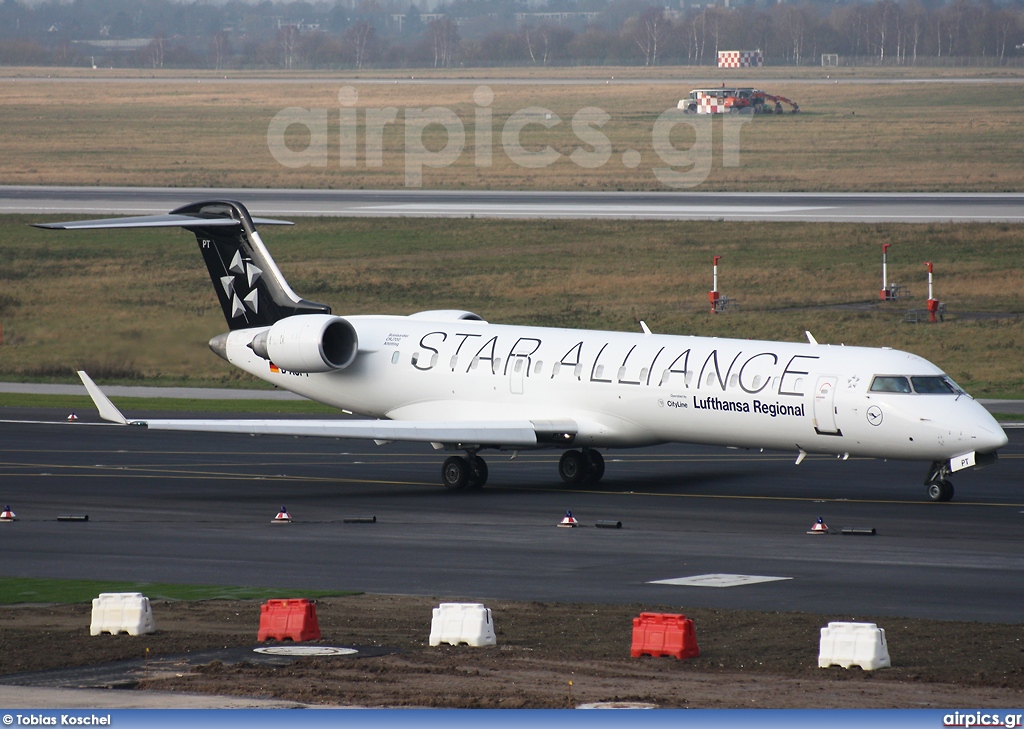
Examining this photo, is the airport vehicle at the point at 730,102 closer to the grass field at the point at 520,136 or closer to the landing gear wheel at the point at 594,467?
the grass field at the point at 520,136

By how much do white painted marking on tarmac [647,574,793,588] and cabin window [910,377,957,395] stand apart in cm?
875

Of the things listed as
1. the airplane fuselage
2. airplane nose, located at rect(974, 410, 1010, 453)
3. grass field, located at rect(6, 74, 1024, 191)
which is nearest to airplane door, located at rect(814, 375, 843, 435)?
the airplane fuselage

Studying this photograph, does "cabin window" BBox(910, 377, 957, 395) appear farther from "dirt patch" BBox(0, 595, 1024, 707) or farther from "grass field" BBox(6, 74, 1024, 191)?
"grass field" BBox(6, 74, 1024, 191)

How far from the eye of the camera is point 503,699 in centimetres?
1519

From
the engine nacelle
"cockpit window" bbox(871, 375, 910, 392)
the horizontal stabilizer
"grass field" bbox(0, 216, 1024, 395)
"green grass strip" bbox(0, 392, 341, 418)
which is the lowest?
"cockpit window" bbox(871, 375, 910, 392)

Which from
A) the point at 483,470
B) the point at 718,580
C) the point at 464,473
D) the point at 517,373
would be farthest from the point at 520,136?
the point at 718,580

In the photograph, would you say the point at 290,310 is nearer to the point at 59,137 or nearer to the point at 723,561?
the point at 723,561

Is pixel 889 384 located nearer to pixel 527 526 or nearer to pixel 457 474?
pixel 527 526

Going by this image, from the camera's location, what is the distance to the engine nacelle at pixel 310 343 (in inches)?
1417

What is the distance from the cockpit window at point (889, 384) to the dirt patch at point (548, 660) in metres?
11.3

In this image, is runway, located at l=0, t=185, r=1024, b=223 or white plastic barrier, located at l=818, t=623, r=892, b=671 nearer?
white plastic barrier, located at l=818, t=623, r=892, b=671

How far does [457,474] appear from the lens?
3431 centimetres

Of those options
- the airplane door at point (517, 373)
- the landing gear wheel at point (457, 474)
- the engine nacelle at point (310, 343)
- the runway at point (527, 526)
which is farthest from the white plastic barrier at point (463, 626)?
the engine nacelle at point (310, 343)

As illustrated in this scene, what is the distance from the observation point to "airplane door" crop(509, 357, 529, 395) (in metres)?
34.7
